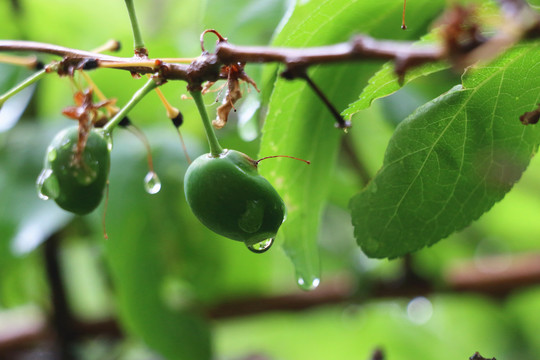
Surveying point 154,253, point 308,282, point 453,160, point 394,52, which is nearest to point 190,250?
point 154,253

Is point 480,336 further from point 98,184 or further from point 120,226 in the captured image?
point 98,184

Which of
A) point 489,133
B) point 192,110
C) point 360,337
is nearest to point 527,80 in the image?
point 489,133

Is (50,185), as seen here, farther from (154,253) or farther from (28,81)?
(154,253)

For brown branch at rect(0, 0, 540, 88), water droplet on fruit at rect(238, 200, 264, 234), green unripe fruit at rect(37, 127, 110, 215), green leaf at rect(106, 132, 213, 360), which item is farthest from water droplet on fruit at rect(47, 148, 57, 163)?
green leaf at rect(106, 132, 213, 360)

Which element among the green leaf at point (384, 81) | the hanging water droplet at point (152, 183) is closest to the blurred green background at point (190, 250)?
the hanging water droplet at point (152, 183)

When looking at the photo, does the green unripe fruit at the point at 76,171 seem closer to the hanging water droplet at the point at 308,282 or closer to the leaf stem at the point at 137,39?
the leaf stem at the point at 137,39
